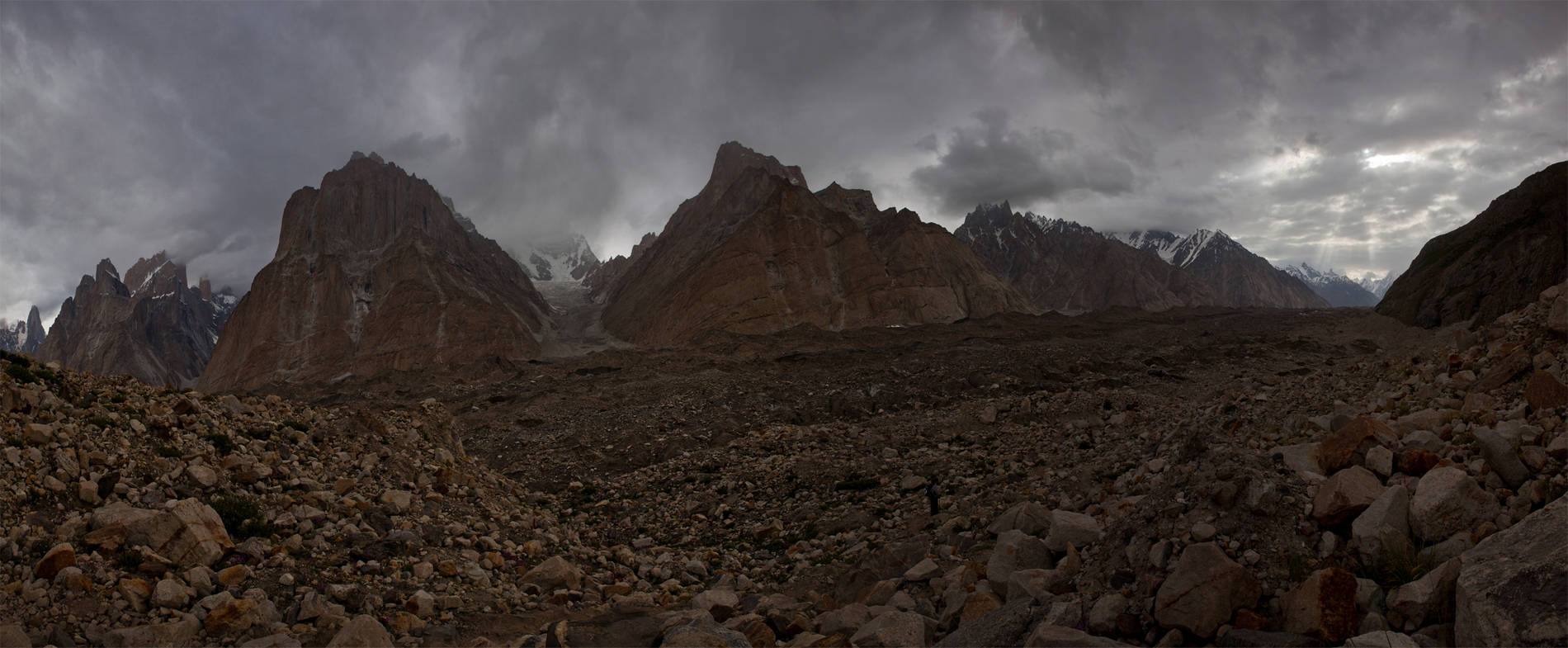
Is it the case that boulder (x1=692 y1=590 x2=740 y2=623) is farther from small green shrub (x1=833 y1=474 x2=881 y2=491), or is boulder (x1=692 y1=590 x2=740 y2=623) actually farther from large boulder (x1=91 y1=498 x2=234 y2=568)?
small green shrub (x1=833 y1=474 x2=881 y2=491)

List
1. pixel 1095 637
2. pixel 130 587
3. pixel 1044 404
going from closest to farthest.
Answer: pixel 1095 637, pixel 130 587, pixel 1044 404

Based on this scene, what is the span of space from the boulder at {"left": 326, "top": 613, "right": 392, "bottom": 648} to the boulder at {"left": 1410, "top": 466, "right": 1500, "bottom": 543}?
8466mm

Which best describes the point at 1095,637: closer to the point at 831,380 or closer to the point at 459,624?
the point at 459,624

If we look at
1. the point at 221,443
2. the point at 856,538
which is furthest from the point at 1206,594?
the point at 221,443

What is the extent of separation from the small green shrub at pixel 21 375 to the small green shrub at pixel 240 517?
3.03m

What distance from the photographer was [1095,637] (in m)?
5.28

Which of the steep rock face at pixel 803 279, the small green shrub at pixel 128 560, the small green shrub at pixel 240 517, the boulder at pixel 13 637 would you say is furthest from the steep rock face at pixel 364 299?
the boulder at pixel 13 637

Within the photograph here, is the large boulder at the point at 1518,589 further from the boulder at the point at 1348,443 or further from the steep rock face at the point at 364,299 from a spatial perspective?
the steep rock face at the point at 364,299

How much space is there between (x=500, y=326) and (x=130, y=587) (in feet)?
371

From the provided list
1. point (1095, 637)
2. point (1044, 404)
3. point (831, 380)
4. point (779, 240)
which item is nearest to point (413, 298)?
point (779, 240)

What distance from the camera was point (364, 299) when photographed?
4788 inches

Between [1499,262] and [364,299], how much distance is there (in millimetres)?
138583

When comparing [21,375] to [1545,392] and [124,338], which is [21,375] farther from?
[124,338]

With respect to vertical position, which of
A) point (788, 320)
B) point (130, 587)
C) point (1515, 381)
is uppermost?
point (788, 320)
